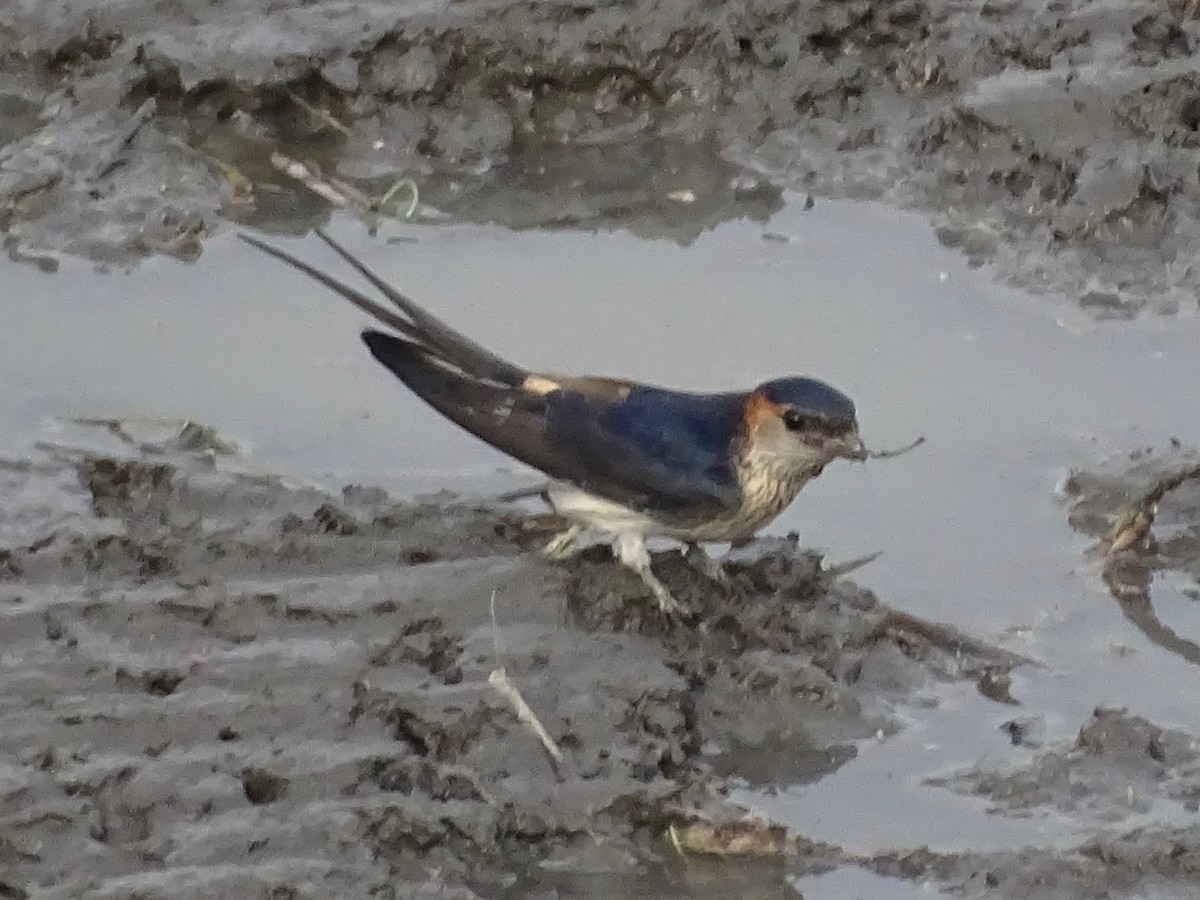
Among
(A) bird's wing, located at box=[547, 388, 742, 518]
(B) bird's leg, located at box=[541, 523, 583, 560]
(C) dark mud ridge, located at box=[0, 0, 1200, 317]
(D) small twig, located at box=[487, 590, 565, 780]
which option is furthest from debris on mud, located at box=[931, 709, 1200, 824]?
(C) dark mud ridge, located at box=[0, 0, 1200, 317]

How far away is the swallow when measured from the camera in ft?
16.6

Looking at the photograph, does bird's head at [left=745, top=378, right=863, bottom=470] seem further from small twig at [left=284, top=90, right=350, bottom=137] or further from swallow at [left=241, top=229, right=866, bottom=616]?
small twig at [left=284, top=90, right=350, bottom=137]

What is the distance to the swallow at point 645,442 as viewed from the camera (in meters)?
5.07

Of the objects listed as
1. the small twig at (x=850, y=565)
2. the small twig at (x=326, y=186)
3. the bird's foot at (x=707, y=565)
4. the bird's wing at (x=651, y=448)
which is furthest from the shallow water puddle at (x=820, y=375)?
the bird's wing at (x=651, y=448)

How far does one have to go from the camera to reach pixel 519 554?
517 cm

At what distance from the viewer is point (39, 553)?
4.98 metres

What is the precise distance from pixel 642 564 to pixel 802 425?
464 mm

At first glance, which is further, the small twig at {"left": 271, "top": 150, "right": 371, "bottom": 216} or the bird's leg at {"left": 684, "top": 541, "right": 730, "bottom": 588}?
the small twig at {"left": 271, "top": 150, "right": 371, "bottom": 216}

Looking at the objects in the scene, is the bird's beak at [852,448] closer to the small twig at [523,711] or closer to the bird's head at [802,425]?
Result: the bird's head at [802,425]

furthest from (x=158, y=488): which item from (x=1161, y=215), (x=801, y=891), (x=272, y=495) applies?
(x=1161, y=215)

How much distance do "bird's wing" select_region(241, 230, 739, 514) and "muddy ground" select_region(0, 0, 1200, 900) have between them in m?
0.20

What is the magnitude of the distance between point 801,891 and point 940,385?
1950mm

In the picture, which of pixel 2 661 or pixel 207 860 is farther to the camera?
pixel 2 661

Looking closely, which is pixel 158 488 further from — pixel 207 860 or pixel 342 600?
pixel 207 860
